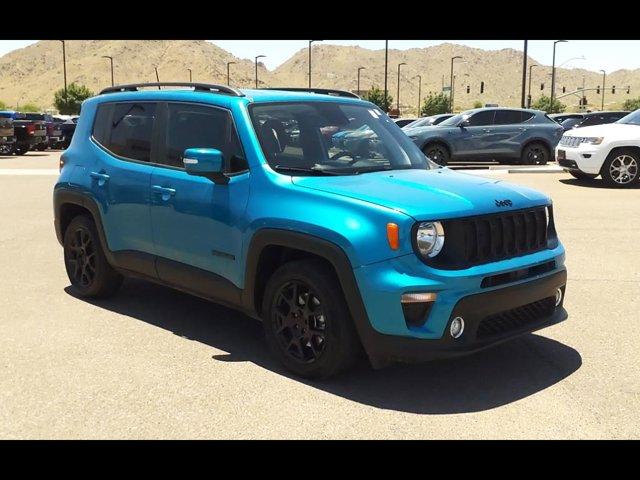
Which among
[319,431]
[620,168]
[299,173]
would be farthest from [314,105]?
[620,168]

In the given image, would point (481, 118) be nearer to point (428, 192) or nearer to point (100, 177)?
point (100, 177)

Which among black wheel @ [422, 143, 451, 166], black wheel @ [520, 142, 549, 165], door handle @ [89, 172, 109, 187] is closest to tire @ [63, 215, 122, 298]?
door handle @ [89, 172, 109, 187]

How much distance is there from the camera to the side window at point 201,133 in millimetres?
4766

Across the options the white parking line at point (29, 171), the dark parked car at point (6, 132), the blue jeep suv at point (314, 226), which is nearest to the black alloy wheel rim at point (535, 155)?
the white parking line at point (29, 171)

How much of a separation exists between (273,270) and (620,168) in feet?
37.4

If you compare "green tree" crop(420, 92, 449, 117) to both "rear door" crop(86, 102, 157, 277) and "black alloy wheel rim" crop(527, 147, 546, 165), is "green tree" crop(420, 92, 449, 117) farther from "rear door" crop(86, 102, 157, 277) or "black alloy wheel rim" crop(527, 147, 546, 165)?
"rear door" crop(86, 102, 157, 277)

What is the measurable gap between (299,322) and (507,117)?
16554 mm

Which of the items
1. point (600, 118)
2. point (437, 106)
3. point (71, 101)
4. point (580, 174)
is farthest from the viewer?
point (437, 106)

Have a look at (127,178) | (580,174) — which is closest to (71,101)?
(580,174)

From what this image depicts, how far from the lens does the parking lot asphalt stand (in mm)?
3699

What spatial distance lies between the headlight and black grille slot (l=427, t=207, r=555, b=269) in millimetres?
32

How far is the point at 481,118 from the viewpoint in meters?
19.4
